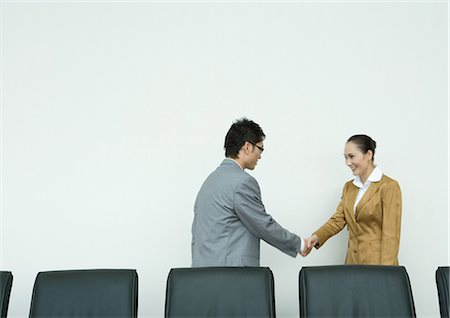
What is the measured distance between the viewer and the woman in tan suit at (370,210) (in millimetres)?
3184

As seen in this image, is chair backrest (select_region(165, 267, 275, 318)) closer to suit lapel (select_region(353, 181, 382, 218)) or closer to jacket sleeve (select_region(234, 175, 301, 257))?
jacket sleeve (select_region(234, 175, 301, 257))

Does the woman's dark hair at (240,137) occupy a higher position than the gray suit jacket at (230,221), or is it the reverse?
the woman's dark hair at (240,137)

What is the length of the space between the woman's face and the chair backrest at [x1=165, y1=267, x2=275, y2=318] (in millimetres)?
1241

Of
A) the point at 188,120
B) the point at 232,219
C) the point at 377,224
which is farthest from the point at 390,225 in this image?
the point at 188,120

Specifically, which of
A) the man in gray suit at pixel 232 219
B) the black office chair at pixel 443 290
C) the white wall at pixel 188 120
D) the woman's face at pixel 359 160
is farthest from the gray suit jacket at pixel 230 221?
the white wall at pixel 188 120

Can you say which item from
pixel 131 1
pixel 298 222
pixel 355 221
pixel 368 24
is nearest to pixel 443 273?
pixel 355 221

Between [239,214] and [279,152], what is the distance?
4.31ft

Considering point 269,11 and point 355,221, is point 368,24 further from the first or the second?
point 355,221

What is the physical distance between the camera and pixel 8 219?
164 inches

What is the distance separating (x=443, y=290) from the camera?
8.05 ft

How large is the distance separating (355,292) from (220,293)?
570 mm

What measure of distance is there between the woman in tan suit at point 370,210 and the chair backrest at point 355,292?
80 centimetres

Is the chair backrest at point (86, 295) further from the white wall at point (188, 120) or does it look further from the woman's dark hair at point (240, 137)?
the white wall at point (188, 120)

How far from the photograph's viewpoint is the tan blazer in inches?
125
